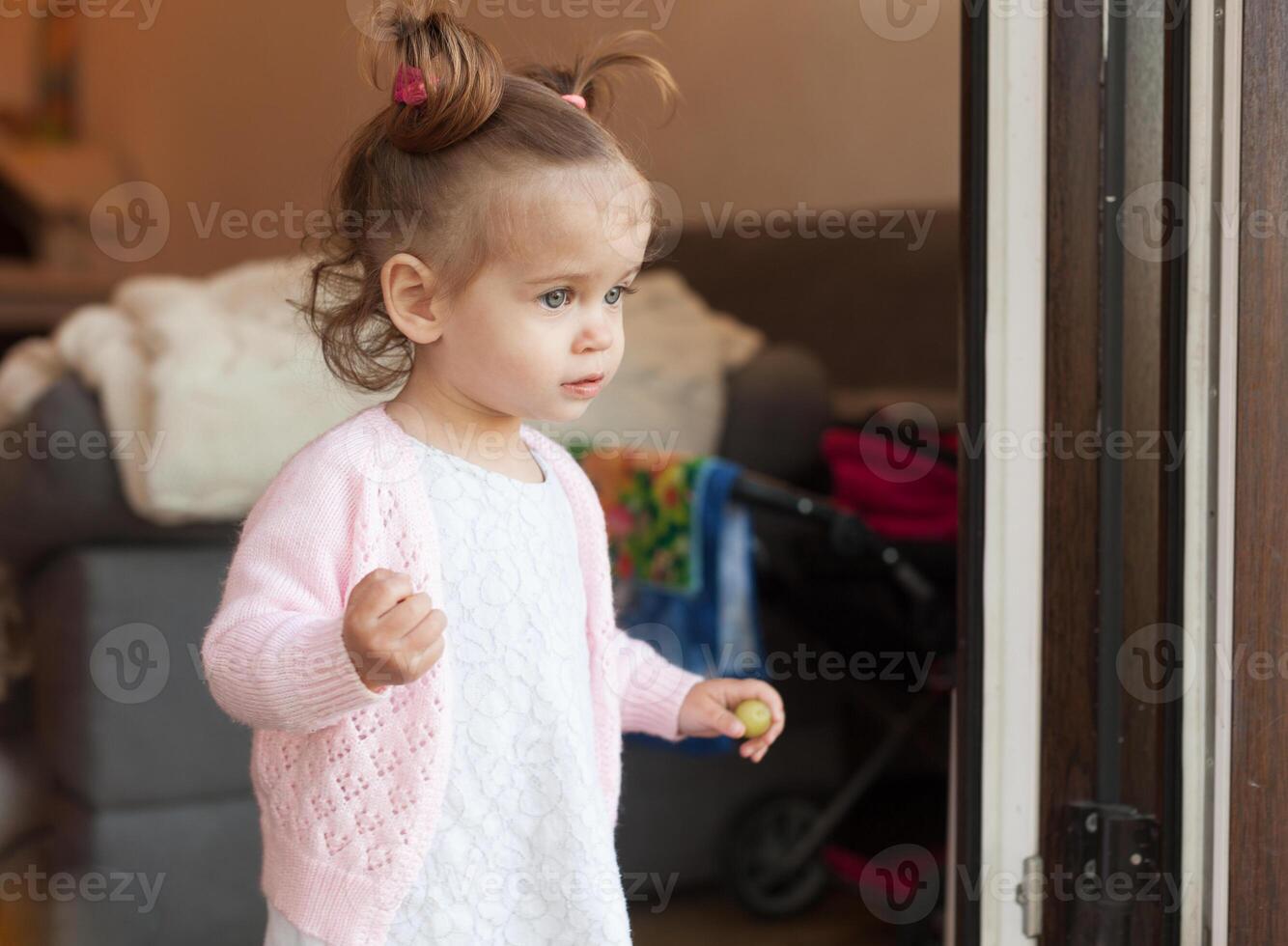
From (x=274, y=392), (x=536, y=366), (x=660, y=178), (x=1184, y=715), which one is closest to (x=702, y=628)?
(x=274, y=392)

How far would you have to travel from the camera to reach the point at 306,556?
0.95 m

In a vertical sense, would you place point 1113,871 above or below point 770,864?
above

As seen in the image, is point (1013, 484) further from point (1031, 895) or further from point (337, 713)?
point (337, 713)

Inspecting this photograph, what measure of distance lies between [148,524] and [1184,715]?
1300 millimetres

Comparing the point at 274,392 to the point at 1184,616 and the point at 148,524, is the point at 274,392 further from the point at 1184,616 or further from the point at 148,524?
the point at 1184,616

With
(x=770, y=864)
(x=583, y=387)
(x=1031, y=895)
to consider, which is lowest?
(x=770, y=864)

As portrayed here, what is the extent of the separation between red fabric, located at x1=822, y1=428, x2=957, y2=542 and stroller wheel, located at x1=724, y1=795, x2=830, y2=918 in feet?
1.57

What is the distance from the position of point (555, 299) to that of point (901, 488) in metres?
1.41

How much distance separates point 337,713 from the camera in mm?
897

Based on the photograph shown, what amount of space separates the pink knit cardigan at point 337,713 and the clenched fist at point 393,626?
0.20 ft

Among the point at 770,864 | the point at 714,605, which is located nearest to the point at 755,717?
the point at 714,605

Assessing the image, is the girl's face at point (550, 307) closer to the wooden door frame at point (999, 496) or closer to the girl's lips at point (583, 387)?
the girl's lips at point (583, 387)

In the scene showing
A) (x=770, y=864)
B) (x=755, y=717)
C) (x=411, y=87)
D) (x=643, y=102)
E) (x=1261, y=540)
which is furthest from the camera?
(x=643, y=102)

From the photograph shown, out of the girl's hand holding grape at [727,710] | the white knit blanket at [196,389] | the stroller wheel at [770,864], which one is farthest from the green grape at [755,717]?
the stroller wheel at [770,864]
